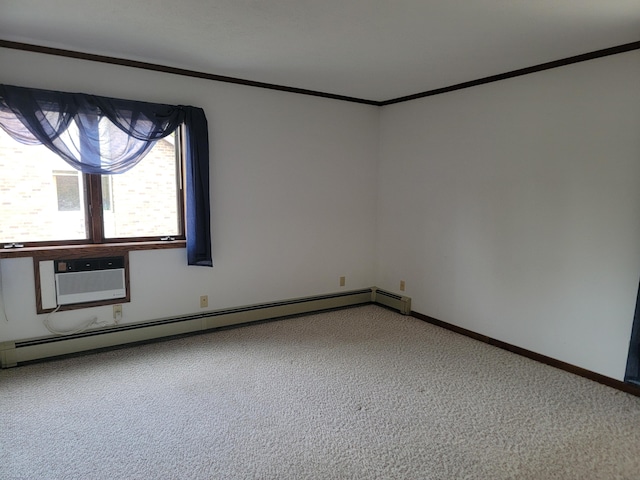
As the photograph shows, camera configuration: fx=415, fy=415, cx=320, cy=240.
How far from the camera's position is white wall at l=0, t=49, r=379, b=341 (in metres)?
3.16

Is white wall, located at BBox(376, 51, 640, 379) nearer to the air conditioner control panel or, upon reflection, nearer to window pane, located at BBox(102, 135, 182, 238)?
window pane, located at BBox(102, 135, 182, 238)

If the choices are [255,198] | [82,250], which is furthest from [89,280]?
[255,198]

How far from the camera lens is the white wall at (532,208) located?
2.84m

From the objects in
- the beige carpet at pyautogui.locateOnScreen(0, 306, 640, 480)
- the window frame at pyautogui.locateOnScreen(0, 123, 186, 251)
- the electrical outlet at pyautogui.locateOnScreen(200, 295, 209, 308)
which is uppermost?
the window frame at pyautogui.locateOnScreen(0, 123, 186, 251)

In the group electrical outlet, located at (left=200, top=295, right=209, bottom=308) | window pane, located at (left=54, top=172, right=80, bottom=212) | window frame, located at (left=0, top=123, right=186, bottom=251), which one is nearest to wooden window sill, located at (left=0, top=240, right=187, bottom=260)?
window frame, located at (left=0, top=123, right=186, bottom=251)

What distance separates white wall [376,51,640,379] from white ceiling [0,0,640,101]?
1.18 ft

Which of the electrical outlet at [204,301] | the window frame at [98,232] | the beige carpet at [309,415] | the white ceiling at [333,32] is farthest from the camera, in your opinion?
the electrical outlet at [204,301]

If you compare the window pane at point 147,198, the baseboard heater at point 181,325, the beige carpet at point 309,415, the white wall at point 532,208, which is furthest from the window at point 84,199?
the white wall at point 532,208

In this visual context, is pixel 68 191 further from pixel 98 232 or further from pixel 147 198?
pixel 147 198

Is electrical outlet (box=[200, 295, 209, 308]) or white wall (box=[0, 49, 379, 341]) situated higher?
white wall (box=[0, 49, 379, 341])

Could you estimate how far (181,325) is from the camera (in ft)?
12.3

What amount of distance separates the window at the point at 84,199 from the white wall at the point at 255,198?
0.25 meters

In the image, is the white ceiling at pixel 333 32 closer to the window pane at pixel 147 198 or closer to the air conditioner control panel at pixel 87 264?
the window pane at pixel 147 198

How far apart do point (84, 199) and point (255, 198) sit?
1.45 m
